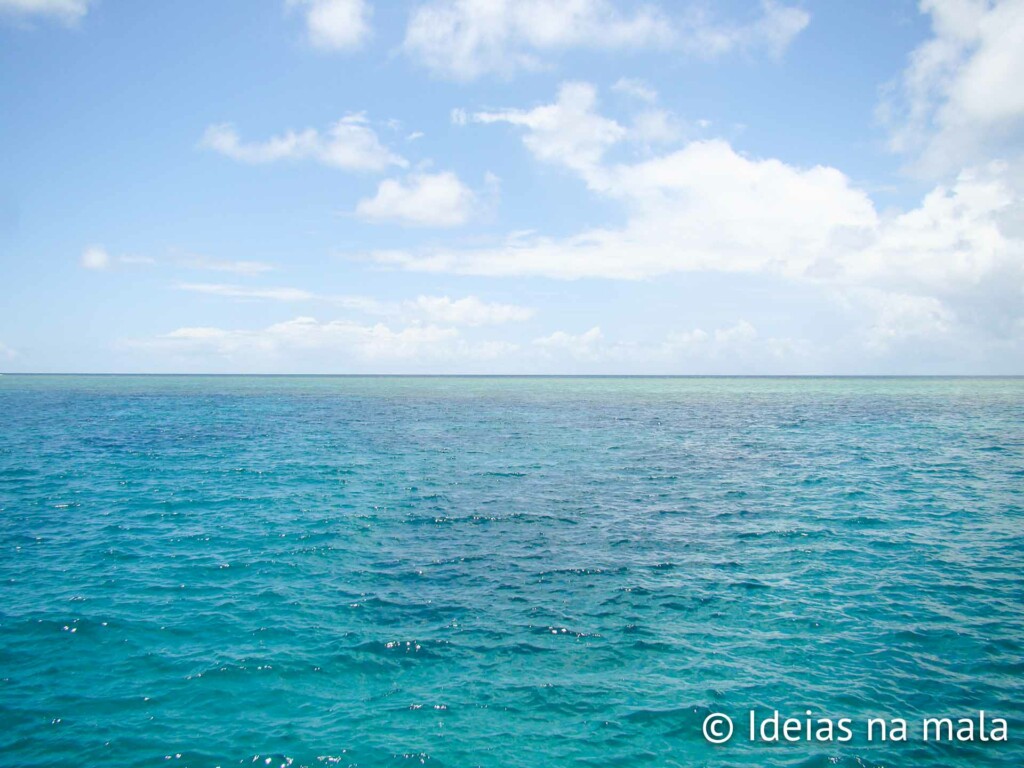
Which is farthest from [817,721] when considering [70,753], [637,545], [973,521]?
[973,521]

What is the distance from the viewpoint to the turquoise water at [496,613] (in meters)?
14.1

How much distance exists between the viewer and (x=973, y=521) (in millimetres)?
32719

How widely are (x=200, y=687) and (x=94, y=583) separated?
11.2 meters

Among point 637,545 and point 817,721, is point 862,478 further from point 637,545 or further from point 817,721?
point 817,721

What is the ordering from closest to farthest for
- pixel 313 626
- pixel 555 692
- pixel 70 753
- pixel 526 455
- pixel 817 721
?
pixel 70 753 < pixel 817 721 < pixel 555 692 < pixel 313 626 < pixel 526 455

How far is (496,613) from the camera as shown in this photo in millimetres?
20547

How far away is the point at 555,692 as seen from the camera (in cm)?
1584

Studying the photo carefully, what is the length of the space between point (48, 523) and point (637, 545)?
32.5 m

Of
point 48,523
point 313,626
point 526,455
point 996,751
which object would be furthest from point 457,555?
point 526,455

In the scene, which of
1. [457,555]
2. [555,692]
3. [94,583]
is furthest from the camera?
[457,555]

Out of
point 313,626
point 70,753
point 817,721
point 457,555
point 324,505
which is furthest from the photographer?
point 324,505

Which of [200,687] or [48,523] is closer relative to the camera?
[200,687]

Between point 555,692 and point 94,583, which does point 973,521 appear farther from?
point 94,583

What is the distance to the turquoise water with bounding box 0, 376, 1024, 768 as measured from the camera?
14.1 metres
